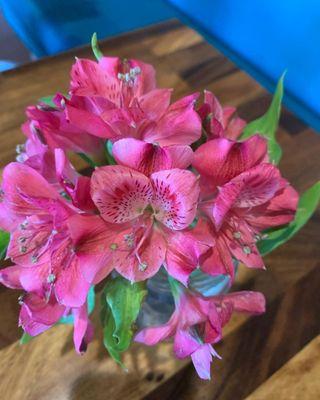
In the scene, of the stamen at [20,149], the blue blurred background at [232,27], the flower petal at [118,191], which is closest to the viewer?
the flower petal at [118,191]

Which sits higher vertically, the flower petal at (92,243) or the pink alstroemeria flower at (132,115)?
the pink alstroemeria flower at (132,115)

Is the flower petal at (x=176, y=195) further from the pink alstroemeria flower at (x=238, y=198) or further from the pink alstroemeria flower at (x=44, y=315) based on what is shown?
the pink alstroemeria flower at (x=44, y=315)

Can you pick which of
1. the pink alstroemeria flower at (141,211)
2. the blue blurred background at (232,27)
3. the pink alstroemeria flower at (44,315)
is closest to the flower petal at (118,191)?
the pink alstroemeria flower at (141,211)

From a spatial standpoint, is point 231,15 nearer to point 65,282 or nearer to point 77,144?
point 77,144

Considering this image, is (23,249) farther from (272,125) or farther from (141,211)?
(272,125)

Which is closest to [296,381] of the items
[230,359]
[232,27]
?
[230,359]

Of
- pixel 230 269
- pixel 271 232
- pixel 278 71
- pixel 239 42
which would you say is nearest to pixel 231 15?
pixel 239 42
